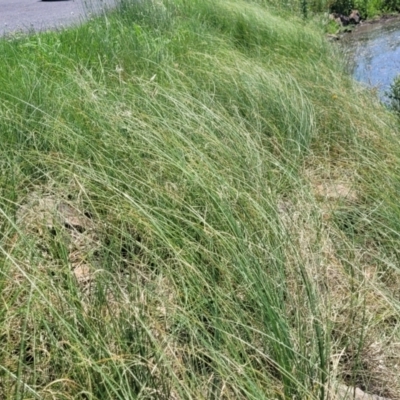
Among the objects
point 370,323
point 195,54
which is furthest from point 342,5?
point 370,323

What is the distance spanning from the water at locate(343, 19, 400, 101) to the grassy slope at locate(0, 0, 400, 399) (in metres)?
2.06

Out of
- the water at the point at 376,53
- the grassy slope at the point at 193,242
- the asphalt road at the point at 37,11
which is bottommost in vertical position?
the water at the point at 376,53

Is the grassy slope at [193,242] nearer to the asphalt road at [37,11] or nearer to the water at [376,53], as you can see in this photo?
the water at [376,53]

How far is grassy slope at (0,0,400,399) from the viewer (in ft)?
4.29

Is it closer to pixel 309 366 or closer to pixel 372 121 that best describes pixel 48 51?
pixel 372 121

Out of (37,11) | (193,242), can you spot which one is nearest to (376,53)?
(37,11)

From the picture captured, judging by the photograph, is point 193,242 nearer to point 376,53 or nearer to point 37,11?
point 37,11

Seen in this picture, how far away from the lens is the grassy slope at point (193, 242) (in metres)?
1.31

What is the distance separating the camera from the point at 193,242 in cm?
167

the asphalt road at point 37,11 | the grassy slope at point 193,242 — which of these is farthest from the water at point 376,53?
the asphalt road at point 37,11

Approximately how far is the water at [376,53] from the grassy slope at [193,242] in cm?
206

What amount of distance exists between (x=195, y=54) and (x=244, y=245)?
231cm

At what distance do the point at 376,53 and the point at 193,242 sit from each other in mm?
8127

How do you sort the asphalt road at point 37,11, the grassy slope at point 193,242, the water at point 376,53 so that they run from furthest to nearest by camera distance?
1. the asphalt road at point 37,11
2. the water at point 376,53
3. the grassy slope at point 193,242
